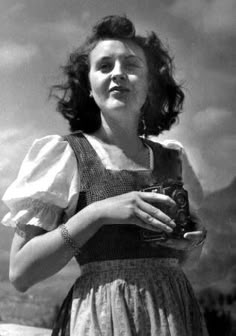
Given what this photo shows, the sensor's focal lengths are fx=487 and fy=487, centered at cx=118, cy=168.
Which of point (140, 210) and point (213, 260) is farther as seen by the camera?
point (213, 260)

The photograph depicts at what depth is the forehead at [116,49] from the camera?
0.71 meters

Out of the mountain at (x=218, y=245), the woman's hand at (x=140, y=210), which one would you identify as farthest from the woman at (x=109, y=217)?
the mountain at (x=218, y=245)

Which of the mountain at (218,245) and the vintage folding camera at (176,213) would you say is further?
the mountain at (218,245)

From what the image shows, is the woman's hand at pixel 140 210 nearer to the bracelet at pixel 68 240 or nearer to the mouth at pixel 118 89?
the bracelet at pixel 68 240

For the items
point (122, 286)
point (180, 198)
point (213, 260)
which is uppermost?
point (180, 198)

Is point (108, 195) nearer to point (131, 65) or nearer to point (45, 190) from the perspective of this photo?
point (45, 190)

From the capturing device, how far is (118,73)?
68cm

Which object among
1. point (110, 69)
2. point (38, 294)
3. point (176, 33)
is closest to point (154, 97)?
point (110, 69)

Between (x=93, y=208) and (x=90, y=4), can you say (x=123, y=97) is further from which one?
(x=90, y=4)

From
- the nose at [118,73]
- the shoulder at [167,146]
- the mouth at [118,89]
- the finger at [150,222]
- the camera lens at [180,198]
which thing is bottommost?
the finger at [150,222]

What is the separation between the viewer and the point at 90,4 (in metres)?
1.35

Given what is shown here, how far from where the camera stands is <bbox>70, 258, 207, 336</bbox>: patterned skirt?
1.92 feet

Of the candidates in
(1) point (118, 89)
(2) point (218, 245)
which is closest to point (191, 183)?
(1) point (118, 89)

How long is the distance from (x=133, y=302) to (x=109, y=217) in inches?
4.3
